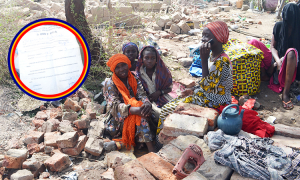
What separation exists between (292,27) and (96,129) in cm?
449

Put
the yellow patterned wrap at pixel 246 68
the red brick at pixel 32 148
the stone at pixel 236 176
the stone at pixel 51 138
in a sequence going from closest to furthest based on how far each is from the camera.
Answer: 1. the stone at pixel 236 176
2. the red brick at pixel 32 148
3. the stone at pixel 51 138
4. the yellow patterned wrap at pixel 246 68

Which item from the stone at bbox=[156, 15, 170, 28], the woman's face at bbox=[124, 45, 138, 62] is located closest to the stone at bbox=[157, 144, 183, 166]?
the woman's face at bbox=[124, 45, 138, 62]

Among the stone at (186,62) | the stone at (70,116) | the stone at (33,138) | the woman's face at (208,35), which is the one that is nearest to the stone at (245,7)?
the stone at (186,62)

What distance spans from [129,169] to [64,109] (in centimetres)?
232

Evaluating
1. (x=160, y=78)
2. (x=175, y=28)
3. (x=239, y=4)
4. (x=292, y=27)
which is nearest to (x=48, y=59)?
(x=160, y=78)

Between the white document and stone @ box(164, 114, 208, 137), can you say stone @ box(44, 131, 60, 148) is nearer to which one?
the white document

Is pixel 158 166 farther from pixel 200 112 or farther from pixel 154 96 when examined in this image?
pixel 154 96

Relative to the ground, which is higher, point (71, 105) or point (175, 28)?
point (175, 28)

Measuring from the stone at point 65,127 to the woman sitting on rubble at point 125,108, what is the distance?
57cm

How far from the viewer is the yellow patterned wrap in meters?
4.62

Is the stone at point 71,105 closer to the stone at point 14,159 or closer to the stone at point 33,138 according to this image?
the stone at point 33,138

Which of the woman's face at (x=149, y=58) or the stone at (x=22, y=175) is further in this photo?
the woman's face at (x=149, y=58)

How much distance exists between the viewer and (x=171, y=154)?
8.45ft

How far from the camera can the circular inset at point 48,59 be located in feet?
7.07
